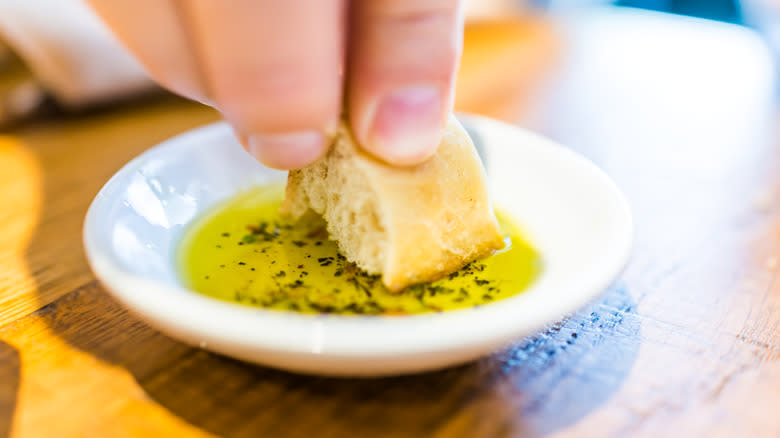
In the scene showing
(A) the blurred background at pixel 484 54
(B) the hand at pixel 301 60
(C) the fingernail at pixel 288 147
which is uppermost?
(B) the hand at pixel 301 60

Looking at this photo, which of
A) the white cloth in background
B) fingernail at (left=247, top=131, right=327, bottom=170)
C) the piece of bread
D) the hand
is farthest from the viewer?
the white cloth in background

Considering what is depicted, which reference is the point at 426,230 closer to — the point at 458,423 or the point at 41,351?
the point at 458,423

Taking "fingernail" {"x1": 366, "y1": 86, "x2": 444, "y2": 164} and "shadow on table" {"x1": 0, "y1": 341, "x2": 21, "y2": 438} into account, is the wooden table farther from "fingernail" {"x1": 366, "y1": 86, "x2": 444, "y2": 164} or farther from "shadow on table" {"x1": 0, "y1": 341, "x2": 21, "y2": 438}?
"fingernail" {"x1": 366, "y1": 86, "x2": 444, "y2": 164}

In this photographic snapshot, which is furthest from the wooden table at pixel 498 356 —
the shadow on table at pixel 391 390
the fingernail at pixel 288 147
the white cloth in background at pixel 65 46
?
the white cloth in background at pixel 65 46

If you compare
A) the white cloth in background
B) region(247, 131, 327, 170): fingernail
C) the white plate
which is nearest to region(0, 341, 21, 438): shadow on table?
the white plate

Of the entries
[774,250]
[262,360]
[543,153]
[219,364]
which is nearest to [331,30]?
[262,360]

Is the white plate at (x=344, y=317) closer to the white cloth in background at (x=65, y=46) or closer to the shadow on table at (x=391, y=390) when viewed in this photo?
the shadow on table at (x=391, y=390)

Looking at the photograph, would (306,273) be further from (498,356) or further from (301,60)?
(301,60)

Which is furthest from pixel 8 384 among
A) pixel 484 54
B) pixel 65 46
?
pixel 484 54

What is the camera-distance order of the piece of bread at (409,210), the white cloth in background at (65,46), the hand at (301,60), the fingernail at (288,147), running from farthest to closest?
the white cloth in background at (65,46) < the piece of bread at (409,210) < the fingernail at (288,147) < the hand at (301,60)
